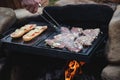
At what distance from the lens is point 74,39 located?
3445 millimetres

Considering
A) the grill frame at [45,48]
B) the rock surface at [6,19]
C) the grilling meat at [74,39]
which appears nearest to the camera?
the grill frame at [45,48]

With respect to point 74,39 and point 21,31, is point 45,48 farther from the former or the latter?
point 21,31

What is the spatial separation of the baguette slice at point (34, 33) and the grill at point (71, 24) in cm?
5

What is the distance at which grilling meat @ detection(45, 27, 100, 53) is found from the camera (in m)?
3.26

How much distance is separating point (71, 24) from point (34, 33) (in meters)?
0.58

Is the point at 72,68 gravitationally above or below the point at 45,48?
below

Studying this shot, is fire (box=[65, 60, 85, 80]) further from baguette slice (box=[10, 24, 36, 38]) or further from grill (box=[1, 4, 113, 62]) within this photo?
baguette slice (box=[10, 24, 36, 38])

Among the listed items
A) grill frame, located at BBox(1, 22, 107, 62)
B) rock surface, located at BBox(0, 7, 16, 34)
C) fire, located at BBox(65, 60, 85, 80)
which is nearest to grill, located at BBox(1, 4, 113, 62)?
grill frame, located at BBox(1, 22, 107, 62)

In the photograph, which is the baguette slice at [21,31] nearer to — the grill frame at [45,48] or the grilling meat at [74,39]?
the grill frame at [45,48]

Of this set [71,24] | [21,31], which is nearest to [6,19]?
[21,31]

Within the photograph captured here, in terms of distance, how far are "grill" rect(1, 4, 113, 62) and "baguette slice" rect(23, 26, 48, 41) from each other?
0.15ft

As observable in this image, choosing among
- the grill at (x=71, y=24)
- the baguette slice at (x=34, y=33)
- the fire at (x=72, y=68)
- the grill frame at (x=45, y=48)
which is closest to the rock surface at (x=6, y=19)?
the grill at (x=71, y=24)

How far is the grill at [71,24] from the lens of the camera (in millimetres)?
3193

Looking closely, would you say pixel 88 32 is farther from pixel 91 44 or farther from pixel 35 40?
pixel 35 40
